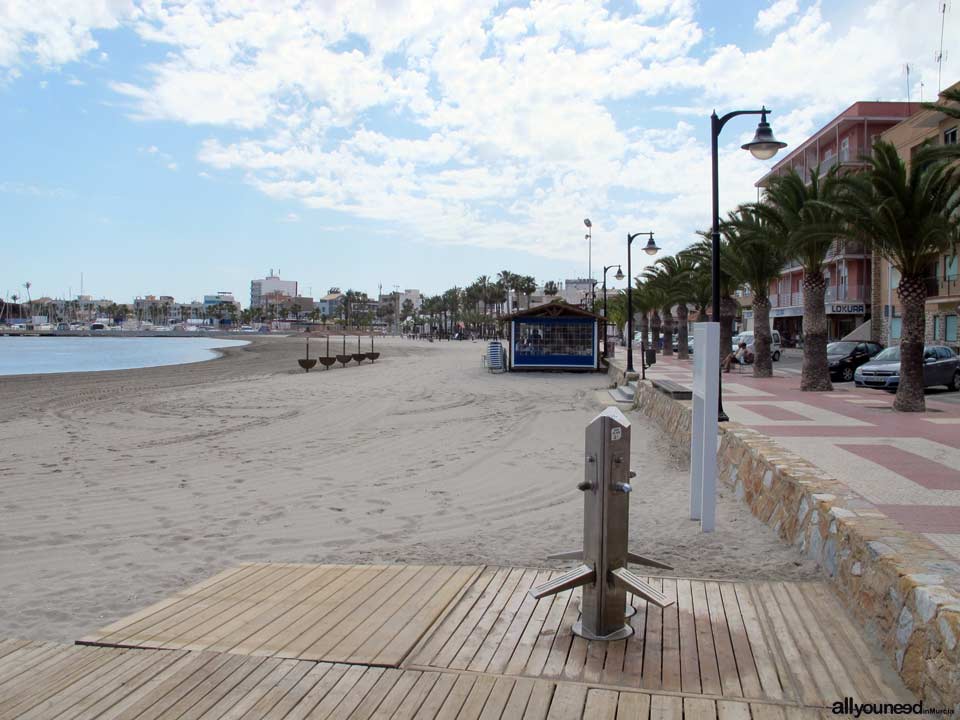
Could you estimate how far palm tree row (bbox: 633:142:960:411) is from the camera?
15.0 m

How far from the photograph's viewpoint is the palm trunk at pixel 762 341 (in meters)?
25.2

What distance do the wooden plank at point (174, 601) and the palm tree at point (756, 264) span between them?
21646 millimetres

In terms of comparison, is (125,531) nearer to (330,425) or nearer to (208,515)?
(208,515)

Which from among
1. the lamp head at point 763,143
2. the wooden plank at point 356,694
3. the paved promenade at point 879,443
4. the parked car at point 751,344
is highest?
the lamp head at point 763,143

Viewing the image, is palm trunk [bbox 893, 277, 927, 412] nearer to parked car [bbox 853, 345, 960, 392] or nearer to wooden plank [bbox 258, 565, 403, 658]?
parked car [bbox 853, 345, 960, 392]

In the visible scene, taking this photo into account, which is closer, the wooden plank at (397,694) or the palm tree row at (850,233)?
the wooden plank at (397,694)

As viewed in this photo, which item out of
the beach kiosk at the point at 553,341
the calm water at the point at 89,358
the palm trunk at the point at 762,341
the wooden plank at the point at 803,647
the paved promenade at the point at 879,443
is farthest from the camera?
the calm water at the point at 89,358

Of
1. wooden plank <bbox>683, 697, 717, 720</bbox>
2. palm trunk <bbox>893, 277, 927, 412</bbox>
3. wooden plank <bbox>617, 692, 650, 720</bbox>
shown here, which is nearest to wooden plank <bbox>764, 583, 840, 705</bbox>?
wooden plank <bbox>683, 697, 717, 720</bbox>

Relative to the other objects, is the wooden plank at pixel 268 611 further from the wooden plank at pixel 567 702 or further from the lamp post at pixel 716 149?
the lamp post at pixel 716 149

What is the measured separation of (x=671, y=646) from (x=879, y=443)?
7.73 m

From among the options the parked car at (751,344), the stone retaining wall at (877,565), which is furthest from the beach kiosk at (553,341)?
the stone retaining wall at (877,565)

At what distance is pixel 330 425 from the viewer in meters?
16.5

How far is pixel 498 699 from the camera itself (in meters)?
3.50

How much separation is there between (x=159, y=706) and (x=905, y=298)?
1591 centimetres
